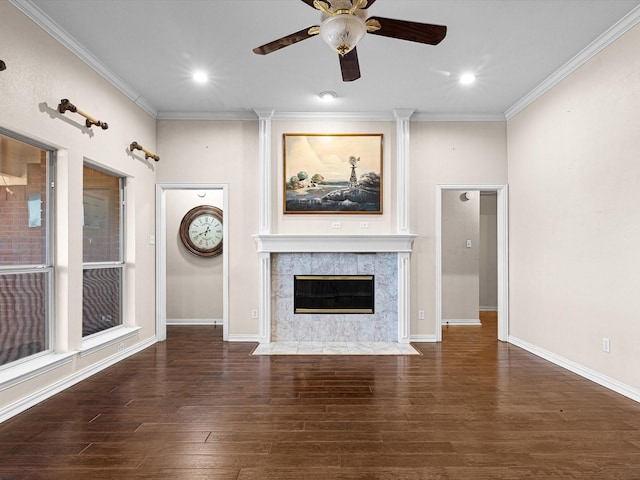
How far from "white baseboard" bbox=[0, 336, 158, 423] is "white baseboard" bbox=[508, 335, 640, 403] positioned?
4.54m

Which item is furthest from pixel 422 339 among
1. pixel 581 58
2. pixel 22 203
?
pixel 22 203

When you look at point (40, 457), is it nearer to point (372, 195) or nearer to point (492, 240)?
point (372, 195)

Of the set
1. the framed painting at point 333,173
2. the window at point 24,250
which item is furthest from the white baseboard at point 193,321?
the window at point 24,250

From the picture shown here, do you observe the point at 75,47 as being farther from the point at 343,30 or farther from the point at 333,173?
the point at 333,173

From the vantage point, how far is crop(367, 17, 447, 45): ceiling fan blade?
2191 millimetres

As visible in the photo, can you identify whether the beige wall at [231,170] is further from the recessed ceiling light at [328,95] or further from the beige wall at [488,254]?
the beige wall at [488,254]

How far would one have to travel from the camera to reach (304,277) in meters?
4.86

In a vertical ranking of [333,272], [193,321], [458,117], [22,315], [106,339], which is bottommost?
[193,321]

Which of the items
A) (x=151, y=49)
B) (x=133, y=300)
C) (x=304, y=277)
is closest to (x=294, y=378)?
(x=304, y=277)

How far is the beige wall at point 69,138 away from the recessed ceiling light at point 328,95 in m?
2.19

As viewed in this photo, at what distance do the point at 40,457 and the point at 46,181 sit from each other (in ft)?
6.93

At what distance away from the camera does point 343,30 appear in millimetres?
2057

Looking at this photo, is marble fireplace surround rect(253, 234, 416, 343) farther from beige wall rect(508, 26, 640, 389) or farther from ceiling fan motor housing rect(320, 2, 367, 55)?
ceiling fan motor housing rect(320, 2, 367, 55)

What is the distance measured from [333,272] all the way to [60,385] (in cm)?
302
